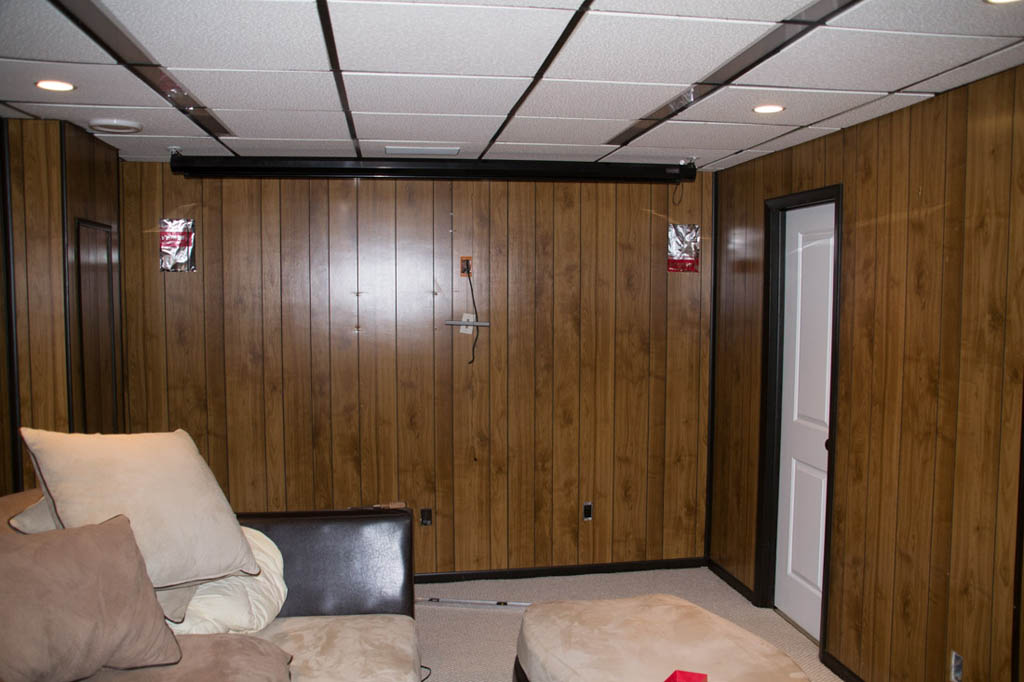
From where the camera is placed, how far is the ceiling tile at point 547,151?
11.8ft

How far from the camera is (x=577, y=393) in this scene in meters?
4.39

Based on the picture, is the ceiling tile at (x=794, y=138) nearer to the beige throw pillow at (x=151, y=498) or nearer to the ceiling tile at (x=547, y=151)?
the ceiling tile at (x=547, y=151)

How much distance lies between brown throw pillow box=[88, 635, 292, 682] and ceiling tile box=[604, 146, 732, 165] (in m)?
2.73

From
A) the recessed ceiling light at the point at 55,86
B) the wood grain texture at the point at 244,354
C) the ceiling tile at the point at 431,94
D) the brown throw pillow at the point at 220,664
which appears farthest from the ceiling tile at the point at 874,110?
the wood grain texture at the point at 244,354

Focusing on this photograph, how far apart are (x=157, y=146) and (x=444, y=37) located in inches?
87.7

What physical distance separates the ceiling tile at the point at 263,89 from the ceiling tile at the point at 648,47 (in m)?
0.83

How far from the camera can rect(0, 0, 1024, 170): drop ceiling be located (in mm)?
1832

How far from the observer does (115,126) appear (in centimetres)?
313

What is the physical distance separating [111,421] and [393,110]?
2.15 meters

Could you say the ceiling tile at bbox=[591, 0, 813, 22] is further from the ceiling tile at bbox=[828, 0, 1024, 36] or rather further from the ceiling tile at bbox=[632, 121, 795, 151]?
the ceiling tile at bbox=[632, 121, 795, 151]

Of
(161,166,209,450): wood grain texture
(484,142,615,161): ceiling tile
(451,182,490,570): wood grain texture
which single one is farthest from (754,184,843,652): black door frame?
(161,166,209,450): wood grain texture

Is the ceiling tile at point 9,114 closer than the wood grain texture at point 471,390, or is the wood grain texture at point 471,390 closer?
the ceiling tile at point 9,114

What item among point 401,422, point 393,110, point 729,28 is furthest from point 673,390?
point 729,28

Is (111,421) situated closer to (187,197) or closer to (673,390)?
(187,197)
